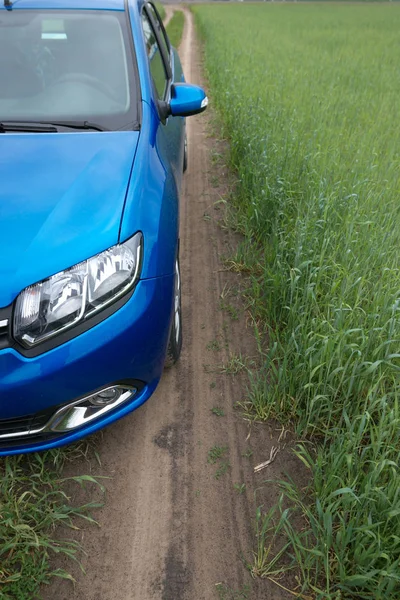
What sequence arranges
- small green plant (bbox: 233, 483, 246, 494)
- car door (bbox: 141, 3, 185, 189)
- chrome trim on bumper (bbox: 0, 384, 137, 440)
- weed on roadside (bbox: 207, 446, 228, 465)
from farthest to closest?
car door (bbox: 141, 3, 185, 189), weed on roadside (bbox: 207, 446, 228, 465), small green plant (bbox: 233, 483, 246, 494), chrome trim on bumper (bbox: 0, 384, 137, 440)

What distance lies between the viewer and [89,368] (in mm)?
1555

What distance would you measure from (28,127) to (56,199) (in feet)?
2.09

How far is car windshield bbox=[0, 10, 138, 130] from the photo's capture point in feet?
7.35

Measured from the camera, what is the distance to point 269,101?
17.0ft

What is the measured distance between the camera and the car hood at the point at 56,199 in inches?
60.8

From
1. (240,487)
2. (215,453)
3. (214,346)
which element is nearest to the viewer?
(240,487)

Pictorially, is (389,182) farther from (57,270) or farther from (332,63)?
(332,63)

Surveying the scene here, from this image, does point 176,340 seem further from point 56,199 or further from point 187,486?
point 56,199

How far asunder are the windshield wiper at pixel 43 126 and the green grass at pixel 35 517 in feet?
4.63

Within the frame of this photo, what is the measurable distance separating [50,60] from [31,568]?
7.71 feet

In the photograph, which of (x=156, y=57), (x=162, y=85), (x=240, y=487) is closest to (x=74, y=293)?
(x=240, y=487)

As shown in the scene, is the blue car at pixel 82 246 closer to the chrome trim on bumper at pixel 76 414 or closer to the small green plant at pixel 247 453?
the chrome trim on bumper at pixel 76 414

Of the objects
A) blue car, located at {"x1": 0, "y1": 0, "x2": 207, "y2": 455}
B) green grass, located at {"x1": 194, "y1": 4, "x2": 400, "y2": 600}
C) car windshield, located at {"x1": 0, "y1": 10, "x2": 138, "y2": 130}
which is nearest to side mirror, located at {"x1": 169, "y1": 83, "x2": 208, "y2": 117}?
blue car, located at {"x1": 0, "y1": 0, "x2": 207, "y2": 455}

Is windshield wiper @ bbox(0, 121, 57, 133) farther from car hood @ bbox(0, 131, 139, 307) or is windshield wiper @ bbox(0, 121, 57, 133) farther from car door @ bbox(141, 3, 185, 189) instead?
car door @ bbox(141, 3, 185, 189)
